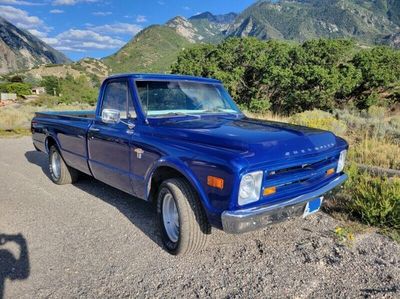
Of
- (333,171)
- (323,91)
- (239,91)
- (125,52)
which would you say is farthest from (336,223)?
(125,52)

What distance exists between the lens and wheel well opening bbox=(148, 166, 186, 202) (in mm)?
3779

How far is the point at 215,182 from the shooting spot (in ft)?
10.3

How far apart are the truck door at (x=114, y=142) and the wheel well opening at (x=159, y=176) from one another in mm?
380

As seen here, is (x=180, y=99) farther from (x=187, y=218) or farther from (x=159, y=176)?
(x=187, y=218)

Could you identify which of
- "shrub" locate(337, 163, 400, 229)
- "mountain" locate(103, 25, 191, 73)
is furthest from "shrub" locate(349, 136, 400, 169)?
"mountain" locate(103, 25, 191, 73)

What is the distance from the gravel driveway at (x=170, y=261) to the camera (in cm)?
318

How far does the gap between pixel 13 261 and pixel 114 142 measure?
1.69 meters

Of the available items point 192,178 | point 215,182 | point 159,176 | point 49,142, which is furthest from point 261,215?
point 49,142

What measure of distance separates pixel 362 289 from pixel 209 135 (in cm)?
187

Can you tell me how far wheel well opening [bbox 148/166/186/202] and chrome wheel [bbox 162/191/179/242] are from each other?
0.76ft

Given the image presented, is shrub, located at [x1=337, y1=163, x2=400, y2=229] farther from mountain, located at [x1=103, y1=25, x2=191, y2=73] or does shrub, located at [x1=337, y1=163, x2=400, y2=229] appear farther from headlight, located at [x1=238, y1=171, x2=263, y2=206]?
mountain, located at [x1=103, y1=25, x2=191, y2=73]

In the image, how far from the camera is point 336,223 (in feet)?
14.7

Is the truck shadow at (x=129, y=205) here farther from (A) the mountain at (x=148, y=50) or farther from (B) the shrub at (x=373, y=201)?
(A) the mountain at (x=148, y=50)

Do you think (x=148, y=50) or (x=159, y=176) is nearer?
(x=159, y=176)
